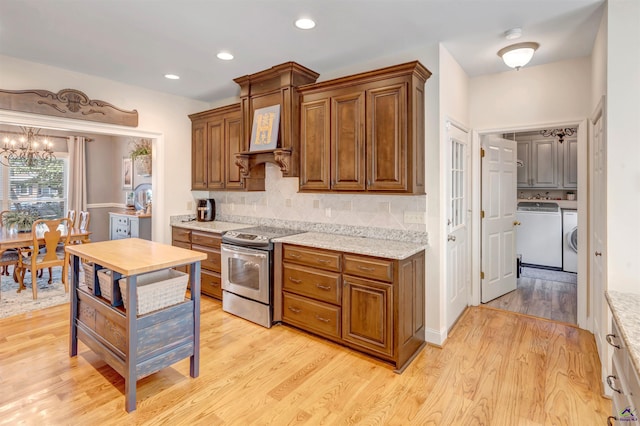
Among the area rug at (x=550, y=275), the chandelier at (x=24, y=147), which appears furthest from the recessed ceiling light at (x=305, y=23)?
the chandelier at (x=24, y=147)

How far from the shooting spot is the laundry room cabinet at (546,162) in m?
5.95

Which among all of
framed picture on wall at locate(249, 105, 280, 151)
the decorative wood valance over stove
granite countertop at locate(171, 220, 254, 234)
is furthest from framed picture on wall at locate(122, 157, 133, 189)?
framed picture on wall at locate(249, 105, 280, 151)

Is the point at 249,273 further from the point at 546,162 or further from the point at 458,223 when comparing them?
the point at 546,162

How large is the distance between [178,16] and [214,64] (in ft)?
3.31

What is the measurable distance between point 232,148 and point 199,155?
74cm

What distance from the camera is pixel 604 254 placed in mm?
2291

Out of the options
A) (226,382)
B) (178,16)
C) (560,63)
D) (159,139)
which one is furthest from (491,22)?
(159,139)

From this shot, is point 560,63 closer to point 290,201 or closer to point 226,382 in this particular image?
point 290,201

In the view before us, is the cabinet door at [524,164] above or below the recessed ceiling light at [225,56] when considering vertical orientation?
below

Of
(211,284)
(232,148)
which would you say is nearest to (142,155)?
(232,148)

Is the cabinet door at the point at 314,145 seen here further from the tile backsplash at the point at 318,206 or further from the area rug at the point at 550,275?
the area rug at the point at 550,275

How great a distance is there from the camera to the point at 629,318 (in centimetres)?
152

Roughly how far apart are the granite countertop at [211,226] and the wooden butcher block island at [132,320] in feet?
4.69

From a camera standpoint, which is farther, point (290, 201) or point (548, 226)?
point (548, 226)
